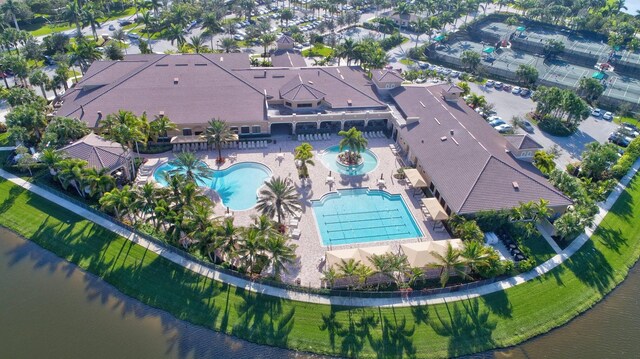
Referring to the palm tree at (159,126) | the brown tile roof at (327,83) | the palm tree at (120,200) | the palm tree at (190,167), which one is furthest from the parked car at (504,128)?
the palm tree at (120,200)

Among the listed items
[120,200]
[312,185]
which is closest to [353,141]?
[312,185]

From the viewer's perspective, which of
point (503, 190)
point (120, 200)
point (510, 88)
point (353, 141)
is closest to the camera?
point (120, 200)

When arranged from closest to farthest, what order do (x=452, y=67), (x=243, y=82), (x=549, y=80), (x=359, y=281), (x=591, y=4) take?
1. (x=359, y=281)
2. (x=243, y=82)
3. (x=549, y=80)
4. (x=452, y=67)
5. (x=591, y=4)

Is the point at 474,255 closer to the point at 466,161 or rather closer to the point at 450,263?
the point at 450,263

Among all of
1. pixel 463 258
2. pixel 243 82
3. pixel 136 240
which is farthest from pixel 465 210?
pixel 243 82

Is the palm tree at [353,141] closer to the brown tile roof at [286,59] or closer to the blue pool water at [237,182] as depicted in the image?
the blue pool water at [237,182]

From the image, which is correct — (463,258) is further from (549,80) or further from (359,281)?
(549,80)
